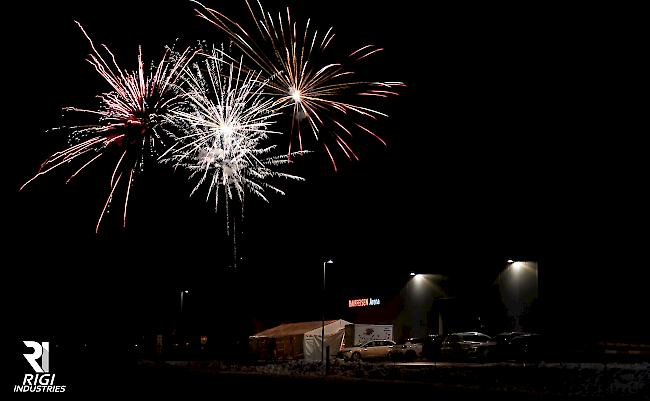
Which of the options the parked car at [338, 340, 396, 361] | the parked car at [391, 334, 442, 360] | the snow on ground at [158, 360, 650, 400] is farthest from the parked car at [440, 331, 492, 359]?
the snow on ground at [158, 360, 650, 400]

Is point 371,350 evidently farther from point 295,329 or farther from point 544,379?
point 544,379

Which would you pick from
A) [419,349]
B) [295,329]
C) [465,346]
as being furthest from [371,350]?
[295,329]

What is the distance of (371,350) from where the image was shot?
151ft

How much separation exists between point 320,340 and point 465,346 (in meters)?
13.2

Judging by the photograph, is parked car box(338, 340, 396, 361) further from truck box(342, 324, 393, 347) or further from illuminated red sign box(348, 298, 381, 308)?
illuminated red sign box(348, 298, 381, 308)

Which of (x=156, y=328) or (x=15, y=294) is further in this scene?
(x=156, y=328)

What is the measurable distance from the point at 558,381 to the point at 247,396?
1007 centimetres

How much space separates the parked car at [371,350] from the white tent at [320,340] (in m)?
3.42

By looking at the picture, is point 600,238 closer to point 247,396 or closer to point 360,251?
point 360,251

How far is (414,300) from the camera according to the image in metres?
55.7

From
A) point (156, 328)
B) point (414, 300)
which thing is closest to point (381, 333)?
point (414, 300)

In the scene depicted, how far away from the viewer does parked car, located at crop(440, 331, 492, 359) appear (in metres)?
39.0

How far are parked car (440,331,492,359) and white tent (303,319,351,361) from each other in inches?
442

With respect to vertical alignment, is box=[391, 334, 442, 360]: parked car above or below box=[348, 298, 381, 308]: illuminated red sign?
below
